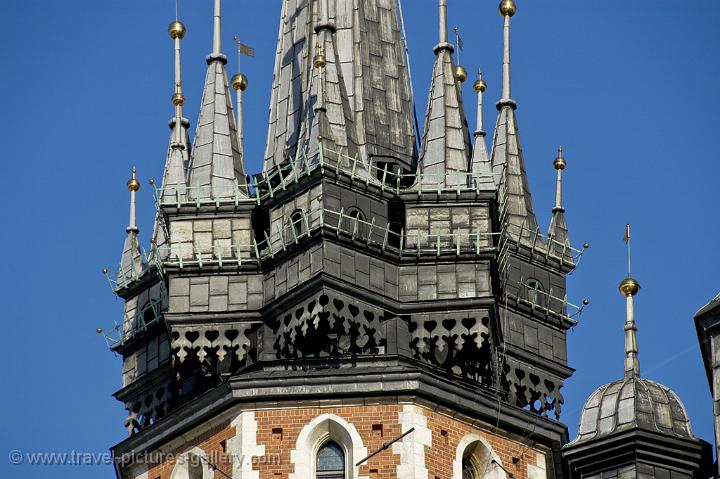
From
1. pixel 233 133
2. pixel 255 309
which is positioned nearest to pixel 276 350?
pixel 255 309

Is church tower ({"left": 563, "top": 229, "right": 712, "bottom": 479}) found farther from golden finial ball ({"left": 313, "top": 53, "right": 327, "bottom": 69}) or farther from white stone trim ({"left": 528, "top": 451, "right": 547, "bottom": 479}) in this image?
golden finial ball ({"left": 313, "top": 53, "right": 327, "bottom": 69})

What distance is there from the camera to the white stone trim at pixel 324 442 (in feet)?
189

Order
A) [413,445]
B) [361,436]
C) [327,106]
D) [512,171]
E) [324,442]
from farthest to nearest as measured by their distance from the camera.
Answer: [512,171]
[327,106]
[324,442]
[361,436]
[413,445]

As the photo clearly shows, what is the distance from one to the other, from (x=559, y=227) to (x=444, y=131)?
3490 millimetres

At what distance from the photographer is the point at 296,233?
196ft

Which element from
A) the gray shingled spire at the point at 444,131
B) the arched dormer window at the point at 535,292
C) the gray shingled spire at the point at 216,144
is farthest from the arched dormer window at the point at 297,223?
the arched dormer window at the point at 535,292

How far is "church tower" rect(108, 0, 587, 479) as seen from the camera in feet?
191

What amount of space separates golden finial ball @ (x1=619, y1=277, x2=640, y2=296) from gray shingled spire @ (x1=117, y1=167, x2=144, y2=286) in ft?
36.4

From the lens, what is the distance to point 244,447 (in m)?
58.0

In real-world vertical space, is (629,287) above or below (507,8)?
below

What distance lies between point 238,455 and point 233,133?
6.83 m

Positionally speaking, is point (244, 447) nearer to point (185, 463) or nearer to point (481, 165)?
point (185, 463)

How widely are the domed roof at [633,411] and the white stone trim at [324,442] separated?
6083 millimetres

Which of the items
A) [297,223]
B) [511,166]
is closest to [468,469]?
[297,223]
